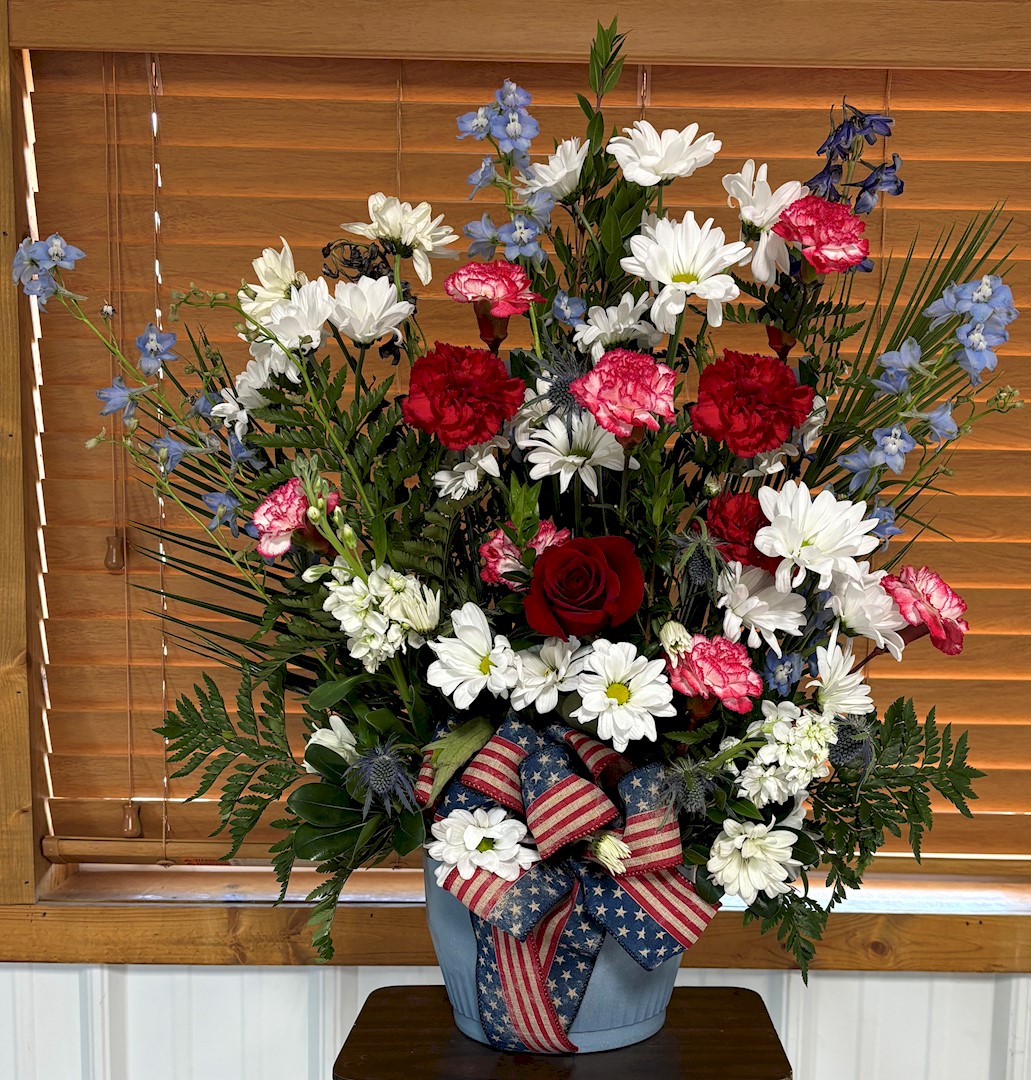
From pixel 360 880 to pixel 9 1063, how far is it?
464 millimetres

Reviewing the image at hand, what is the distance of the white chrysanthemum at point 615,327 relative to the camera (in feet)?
2.67

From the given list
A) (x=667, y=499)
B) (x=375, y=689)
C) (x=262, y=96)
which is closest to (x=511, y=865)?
(x=375, y=689)

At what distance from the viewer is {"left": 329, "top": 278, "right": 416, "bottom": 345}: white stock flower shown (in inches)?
32.6

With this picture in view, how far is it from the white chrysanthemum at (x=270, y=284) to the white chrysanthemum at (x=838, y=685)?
514 mm

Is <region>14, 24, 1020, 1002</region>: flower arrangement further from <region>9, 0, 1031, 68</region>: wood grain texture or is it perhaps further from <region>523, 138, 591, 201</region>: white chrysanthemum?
<region>9, 0, 1031, 68</region>: wood grain texture

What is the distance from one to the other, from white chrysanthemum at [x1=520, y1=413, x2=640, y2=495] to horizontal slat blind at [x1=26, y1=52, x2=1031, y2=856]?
51 cm

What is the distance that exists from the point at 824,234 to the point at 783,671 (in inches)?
12.8

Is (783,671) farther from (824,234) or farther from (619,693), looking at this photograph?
(824,234)

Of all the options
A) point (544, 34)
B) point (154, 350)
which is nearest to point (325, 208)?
point (544, 34)

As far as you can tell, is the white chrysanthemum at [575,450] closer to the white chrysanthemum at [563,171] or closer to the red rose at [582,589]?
the red rose at [582,589]

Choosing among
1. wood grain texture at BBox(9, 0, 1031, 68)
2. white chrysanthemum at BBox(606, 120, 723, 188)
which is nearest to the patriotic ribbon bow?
white chrysanthemum at BBox(606, 120, 723, 188)

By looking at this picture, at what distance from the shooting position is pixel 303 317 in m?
0.83

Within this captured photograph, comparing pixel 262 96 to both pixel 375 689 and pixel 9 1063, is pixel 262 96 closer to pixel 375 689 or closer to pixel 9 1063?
pixel 375 689

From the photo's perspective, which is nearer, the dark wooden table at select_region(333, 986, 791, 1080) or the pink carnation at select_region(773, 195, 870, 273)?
the pink carnation at select_region(773, 195, 870, 273)
